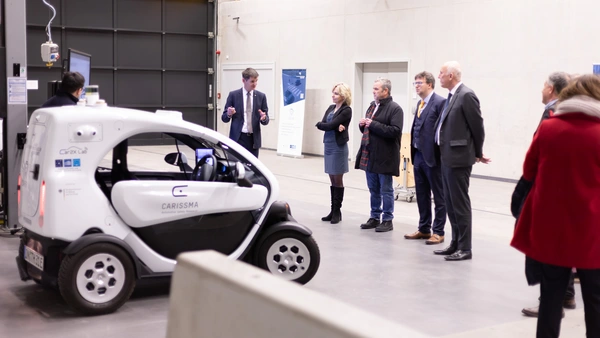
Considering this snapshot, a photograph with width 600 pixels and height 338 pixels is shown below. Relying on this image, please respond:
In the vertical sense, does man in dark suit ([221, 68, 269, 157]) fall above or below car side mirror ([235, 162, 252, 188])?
above

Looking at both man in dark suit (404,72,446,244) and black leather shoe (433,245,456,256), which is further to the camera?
man in dark suit (404,72,446,244)

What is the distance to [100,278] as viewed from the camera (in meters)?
5.03

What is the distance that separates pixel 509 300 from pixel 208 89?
615 inches

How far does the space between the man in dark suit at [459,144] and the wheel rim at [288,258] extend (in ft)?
5.54

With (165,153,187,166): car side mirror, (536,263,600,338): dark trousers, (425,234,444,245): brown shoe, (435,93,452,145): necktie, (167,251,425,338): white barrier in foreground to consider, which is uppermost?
(435,93,452,145): necktie

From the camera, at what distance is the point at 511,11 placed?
12617 millimetres

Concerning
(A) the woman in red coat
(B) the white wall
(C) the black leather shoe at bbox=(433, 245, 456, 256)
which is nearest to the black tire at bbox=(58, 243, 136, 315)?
(A) the woman in red coat

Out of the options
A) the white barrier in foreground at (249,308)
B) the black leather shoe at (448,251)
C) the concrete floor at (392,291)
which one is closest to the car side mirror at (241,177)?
the concrete floor at (392,291)

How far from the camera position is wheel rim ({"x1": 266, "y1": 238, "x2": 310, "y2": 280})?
18.7ft

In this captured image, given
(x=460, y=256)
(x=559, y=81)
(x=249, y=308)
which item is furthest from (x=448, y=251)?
(x=249, y=308)

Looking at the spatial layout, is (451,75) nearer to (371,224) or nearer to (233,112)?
(371,224)

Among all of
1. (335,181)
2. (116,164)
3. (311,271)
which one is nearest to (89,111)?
(116,164)

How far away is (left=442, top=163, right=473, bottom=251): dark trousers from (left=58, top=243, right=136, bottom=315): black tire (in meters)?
2.98

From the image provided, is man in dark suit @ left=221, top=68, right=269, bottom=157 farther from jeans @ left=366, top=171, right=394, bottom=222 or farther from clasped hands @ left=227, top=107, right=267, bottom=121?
jeans @ left=366, top=171, right=394, bottom=222
